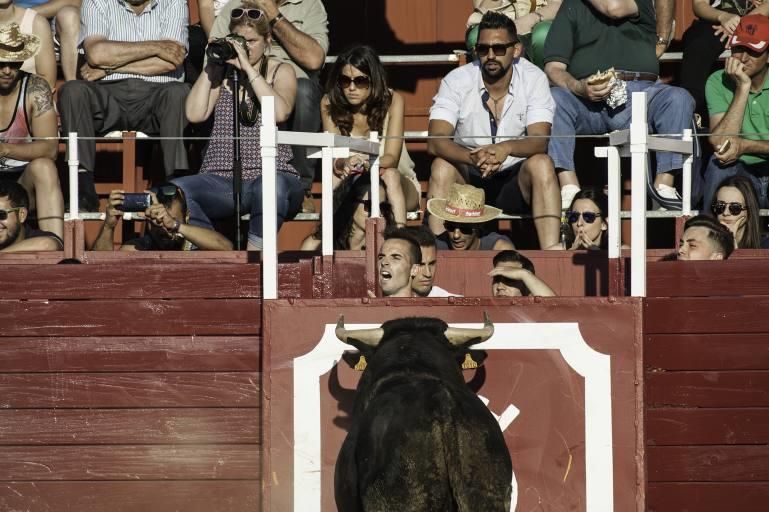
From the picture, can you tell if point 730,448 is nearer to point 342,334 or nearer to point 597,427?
point 597,427

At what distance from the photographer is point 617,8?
1004 centimetres

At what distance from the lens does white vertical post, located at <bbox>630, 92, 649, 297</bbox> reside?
24.1ft

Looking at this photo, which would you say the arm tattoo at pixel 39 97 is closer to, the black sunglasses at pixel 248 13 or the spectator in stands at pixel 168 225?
the spectator in stands at pixel 168 225

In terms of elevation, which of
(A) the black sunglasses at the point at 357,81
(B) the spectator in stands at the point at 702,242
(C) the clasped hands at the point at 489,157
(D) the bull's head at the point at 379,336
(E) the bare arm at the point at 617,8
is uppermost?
(E) the bare arm at the point at 617,8

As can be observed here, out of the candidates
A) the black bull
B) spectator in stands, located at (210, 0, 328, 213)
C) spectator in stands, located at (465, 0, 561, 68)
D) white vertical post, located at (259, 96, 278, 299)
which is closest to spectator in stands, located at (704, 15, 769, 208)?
spectator in stands, located at (465, 0, 561, 68)

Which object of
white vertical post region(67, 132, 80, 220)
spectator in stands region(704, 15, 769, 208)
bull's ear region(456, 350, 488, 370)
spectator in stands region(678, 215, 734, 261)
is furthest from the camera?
spectator in stands region(704, 15, 769, 208)

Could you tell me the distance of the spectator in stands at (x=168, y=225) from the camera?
8.71 meters

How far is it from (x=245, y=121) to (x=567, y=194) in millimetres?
1959

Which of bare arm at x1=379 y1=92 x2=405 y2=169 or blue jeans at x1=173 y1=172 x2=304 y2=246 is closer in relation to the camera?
blue jeans at x1=173 y1=172 x2=304 y2=246

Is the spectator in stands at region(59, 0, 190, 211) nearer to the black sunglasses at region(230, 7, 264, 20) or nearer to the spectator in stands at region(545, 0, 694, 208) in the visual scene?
the black sunglasses at region(230, 7, 264, 20)

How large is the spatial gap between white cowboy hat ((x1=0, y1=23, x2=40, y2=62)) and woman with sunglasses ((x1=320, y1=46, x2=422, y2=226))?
6.19 feet

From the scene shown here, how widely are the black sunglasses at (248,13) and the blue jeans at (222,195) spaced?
0.98 metres

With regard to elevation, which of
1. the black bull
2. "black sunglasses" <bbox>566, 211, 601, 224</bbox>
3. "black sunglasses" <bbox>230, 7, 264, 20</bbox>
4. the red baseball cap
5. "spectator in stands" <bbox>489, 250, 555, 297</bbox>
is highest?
"black sunglasses" <bbox>230, 7, 264, 20</bbox>

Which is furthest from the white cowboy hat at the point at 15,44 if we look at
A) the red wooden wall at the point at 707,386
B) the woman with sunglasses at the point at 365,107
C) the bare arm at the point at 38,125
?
the red wooden wall at the point at 707,386
